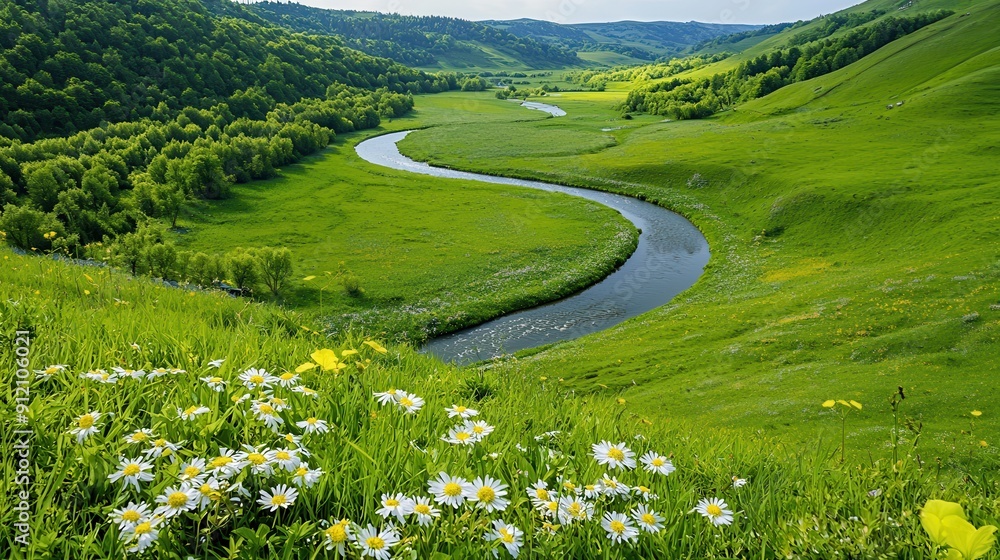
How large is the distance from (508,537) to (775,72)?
186 metres

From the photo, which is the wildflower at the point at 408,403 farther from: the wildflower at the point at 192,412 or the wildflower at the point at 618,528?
the wildflower at the point at 618,528

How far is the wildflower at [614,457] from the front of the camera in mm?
3412

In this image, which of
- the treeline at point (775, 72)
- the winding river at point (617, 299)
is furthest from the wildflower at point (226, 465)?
the treeline at point (775, 72)

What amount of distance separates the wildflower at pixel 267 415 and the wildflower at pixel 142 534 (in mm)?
855

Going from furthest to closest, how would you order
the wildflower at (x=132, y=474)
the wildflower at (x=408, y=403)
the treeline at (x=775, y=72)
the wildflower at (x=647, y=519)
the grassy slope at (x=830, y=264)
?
the treeline at (x=775, y=72)
the grassy slope at (x=830, y=264)
the wildflower at (x=408, y=403)
the wildflower at (x=647, y=519)
the wildflower at (x=132, y=474)

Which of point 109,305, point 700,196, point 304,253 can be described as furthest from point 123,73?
point 109,305

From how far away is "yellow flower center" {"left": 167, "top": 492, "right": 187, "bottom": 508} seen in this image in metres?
2.51

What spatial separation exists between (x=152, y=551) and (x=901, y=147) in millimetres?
98667

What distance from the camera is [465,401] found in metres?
5.13

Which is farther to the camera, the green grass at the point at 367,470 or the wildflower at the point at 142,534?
the green grass at the point at 367,470

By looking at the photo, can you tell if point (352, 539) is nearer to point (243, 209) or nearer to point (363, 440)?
point (363, 440)

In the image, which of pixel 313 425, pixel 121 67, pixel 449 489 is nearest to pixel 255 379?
pixel 313 425

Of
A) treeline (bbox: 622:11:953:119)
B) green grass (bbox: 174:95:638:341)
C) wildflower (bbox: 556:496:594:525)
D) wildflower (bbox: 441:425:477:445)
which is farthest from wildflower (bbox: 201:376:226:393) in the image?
treeline (bbox: 622:11:953:119)

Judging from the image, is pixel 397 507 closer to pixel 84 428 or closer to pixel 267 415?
pixel 267 415
